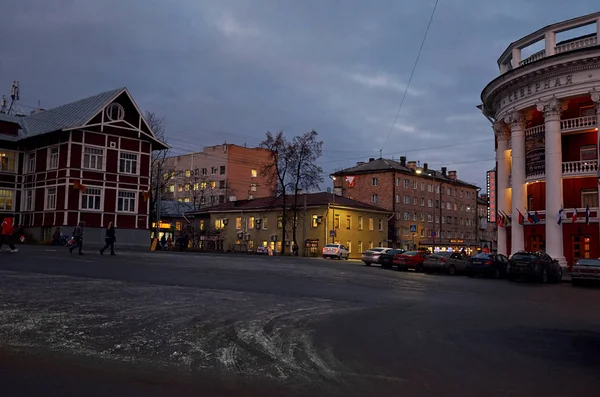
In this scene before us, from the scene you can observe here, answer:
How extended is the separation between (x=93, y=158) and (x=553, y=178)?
37046 mm

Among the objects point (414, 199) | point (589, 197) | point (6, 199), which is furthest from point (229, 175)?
point (589, 197)

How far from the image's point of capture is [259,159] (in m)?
107

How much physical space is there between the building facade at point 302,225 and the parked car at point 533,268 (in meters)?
33.0

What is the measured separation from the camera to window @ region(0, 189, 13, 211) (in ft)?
164

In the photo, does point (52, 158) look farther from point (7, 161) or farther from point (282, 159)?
point (282, 159)

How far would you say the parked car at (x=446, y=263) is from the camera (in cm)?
3406

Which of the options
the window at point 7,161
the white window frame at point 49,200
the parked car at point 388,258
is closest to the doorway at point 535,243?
the parked car at point 388,258

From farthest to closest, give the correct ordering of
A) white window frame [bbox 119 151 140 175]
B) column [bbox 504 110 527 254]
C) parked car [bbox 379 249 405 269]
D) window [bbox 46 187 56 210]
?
white window frame [bbox 119 151 140 175] → window [bbox 46 187 56 210] → column [bbox 504 110 527 254] → parked car [bbox 379 249 405 269]

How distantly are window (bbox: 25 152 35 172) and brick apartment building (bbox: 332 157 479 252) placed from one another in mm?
42610

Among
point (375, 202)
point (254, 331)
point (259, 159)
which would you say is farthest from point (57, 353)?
point (259, 159)

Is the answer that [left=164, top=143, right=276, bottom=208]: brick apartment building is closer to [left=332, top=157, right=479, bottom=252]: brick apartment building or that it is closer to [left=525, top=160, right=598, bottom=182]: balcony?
[left=332, top=157, right=479, bottom=252]: brick apartment building

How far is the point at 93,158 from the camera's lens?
47.7 m

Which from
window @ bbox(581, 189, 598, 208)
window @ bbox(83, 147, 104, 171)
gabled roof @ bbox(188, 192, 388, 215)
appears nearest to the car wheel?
window @ bbox(581, 189, 598, 208)

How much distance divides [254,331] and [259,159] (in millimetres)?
98437
